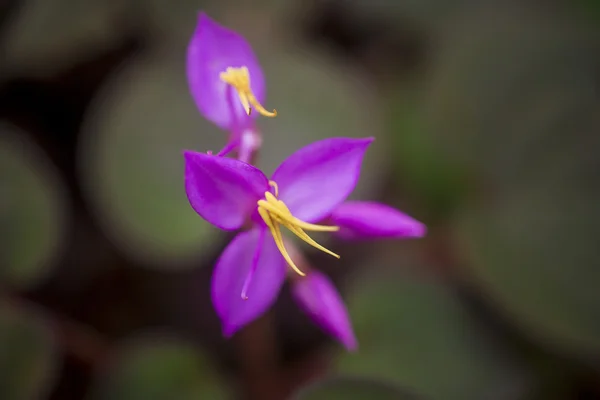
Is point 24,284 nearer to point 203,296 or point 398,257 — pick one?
point 203,296

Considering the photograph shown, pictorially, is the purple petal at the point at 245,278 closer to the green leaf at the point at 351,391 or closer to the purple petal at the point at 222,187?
the purple petal at the point at 222,187

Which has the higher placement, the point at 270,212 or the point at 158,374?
the point at 270,212

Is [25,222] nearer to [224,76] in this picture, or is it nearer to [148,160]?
[148,160]

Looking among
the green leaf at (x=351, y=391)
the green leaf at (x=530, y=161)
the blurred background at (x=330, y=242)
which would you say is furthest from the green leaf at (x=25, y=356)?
the green leaf at (x=530, y=161)

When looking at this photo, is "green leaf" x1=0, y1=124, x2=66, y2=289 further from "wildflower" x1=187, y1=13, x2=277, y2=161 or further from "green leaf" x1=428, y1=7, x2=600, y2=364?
"green leaf" x1=428, y1=7, x2=600, y2=364

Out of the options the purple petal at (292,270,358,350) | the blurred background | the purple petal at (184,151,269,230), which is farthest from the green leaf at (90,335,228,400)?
the purple petal at (184,151,269,230)

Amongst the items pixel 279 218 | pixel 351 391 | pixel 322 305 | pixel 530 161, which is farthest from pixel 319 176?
pixel 530 161

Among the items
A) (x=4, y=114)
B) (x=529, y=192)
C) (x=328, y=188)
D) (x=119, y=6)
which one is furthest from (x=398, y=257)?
(x=4, y=114)
